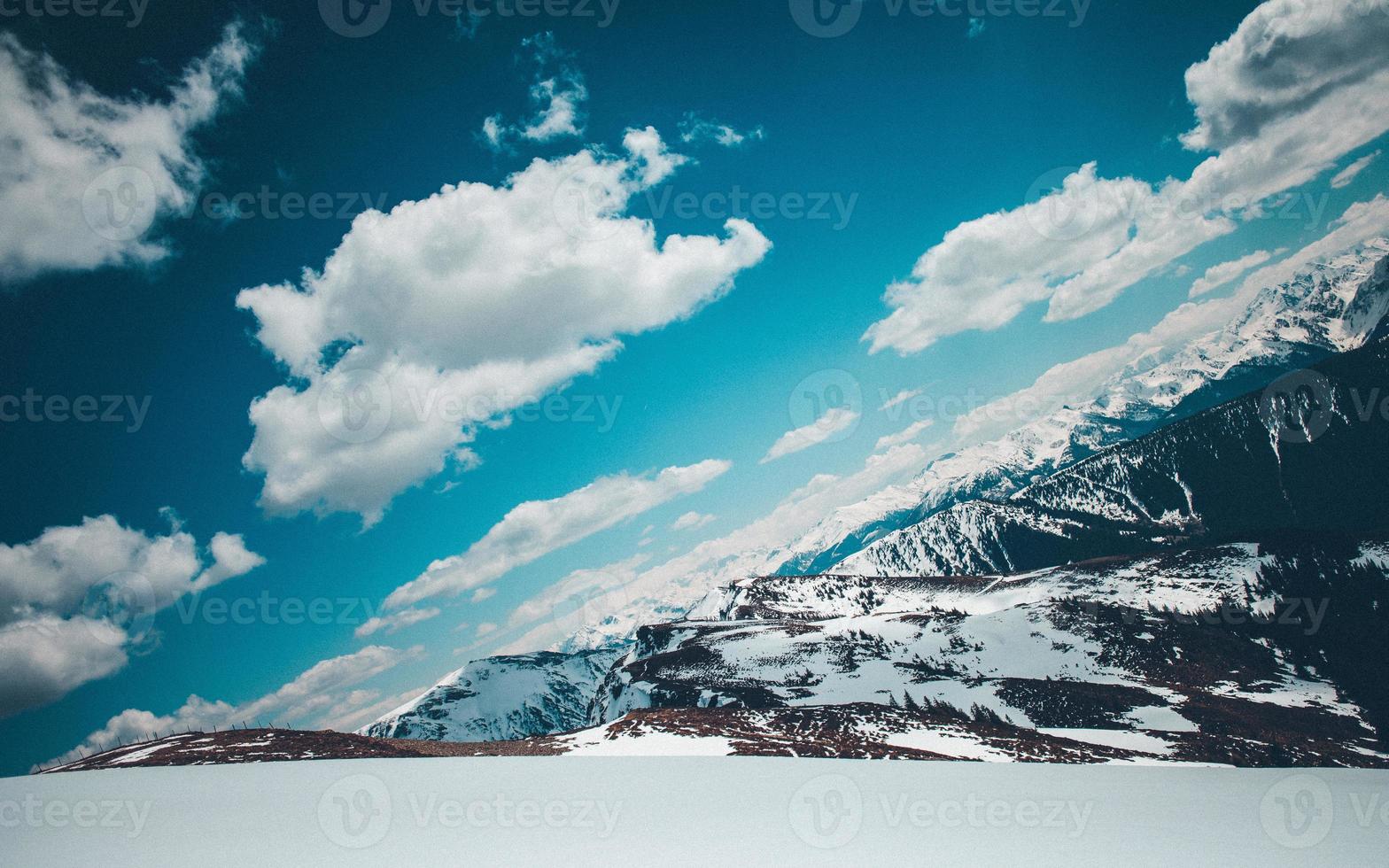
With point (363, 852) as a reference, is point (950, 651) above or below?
below

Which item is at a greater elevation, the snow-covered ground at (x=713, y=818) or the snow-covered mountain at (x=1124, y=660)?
the snow-covered ground at (x=713, y=818)

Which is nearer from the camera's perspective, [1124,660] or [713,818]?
[713,818]

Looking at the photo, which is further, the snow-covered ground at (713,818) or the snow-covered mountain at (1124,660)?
the snow-covered mountain at (1124,660)

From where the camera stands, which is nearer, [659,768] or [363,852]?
[363,852]

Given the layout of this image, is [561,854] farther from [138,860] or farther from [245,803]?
[245,803]

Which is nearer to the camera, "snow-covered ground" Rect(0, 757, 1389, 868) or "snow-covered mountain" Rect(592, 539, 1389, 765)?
"snow-covered ground" Rect(0, 757, 1389, 868)

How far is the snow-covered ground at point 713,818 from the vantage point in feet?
30.9

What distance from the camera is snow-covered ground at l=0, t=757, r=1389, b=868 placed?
371 inches

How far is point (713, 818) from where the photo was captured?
36.6 feet

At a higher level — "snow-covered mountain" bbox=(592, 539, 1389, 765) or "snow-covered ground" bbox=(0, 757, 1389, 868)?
"snow-covered ground" bbox=(0, 757, 1389, 868)

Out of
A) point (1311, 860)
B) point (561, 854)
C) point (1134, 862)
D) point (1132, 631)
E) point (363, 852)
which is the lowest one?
point (1132, 631)

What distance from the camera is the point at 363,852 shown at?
985cm

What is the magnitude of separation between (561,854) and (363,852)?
3.84 m

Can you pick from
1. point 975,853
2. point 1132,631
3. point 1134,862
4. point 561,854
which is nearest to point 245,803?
point 561,854
